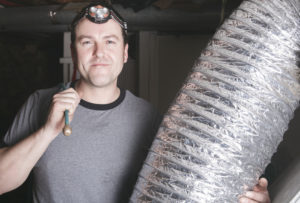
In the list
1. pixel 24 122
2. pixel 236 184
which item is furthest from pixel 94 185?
pixel 236 184

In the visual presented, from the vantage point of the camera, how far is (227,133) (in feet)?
2.16

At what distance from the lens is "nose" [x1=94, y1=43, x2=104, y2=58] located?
113 cm

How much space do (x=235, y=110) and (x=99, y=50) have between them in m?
0.68

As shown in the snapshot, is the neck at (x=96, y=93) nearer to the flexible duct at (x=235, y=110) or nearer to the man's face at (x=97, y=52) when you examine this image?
the man's face at (x=97, y=52)

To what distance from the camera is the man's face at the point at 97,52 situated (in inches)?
45.4

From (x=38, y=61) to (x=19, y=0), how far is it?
1.22 m

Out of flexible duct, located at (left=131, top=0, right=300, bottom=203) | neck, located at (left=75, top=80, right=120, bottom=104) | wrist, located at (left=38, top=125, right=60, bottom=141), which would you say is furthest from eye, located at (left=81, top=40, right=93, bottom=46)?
flexible duct, located at (left=131, top=0, right=300, bottom=203)

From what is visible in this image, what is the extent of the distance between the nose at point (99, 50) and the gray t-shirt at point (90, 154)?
0.23 m

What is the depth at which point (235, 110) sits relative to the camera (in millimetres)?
660

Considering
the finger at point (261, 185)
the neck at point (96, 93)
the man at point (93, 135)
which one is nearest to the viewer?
the finger at point (261, 185)

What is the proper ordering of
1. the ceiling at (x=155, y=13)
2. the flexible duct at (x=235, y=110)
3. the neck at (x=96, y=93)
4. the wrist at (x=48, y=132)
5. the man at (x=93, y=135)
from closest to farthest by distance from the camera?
the flexible duct at (x=235, y=110)
the wrist at (x=48, y=132)
the man at (x=93, y=135)
the neck at (x=96, y=93)
the ceiling at (x=155, y=13)

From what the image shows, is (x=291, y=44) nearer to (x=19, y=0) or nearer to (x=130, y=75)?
(x=130, y=75)

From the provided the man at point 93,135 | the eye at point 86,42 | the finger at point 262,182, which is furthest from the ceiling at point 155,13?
the finger at point 262,182

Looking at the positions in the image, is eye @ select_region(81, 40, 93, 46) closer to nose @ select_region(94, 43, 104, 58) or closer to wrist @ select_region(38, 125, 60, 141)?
nose @ select_region(94, 43, 104, 58)
